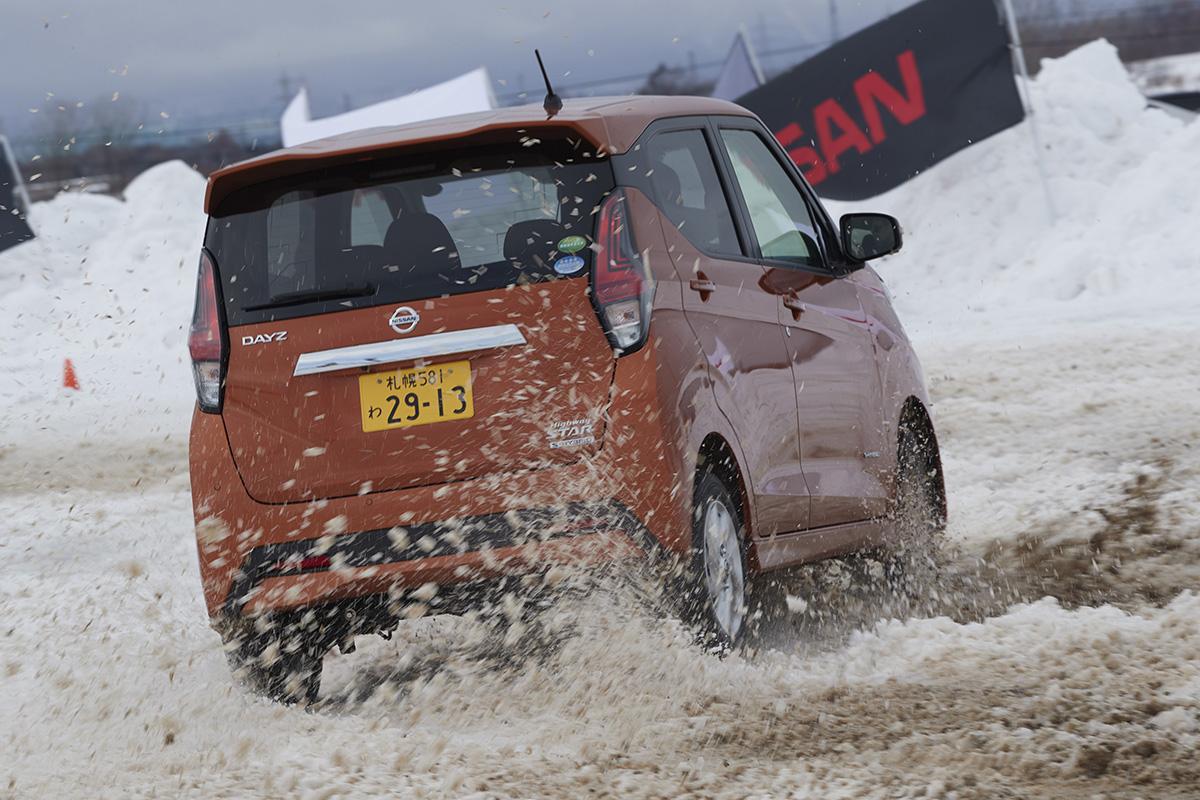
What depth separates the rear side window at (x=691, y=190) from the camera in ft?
17.0

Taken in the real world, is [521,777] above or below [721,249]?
below

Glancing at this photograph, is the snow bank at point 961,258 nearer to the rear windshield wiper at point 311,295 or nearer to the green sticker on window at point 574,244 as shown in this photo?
the rear windshield wiper at point 311,295

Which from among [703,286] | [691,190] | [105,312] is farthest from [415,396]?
[105,312]

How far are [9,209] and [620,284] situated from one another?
18388mm

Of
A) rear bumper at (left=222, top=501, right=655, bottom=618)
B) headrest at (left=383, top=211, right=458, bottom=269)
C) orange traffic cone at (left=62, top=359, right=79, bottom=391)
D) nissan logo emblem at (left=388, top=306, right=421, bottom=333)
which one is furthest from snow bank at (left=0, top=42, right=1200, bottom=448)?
nissan logo emblem at (left=388, top=306, right=421, bottom=333)

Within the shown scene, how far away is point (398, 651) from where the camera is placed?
21.0ft

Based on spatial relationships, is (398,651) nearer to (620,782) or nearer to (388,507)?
(388,507)

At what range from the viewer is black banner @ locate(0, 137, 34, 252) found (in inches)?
843

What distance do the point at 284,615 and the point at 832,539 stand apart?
81.4 inches

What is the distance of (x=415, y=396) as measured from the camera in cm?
489

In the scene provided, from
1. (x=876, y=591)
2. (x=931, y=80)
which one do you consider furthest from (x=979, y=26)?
(x=876, y=591)

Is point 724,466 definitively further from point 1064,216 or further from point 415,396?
point 1064,216

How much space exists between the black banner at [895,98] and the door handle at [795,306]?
12.7 metres

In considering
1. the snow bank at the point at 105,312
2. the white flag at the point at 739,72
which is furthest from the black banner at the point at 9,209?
the white flag at the point at 739,72
